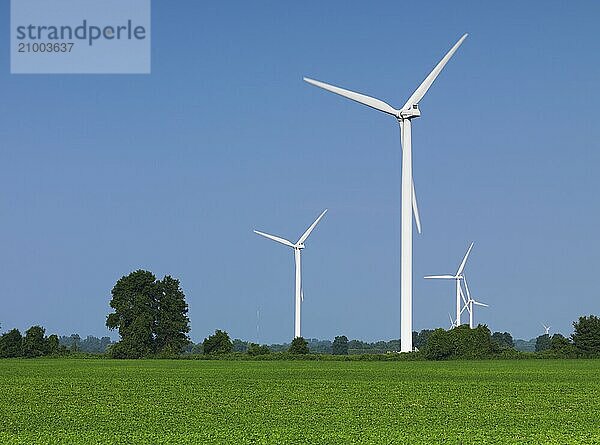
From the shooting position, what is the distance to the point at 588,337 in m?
89.6

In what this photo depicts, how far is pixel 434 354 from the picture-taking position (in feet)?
263

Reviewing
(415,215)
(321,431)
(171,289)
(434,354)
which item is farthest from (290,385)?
(171,289)

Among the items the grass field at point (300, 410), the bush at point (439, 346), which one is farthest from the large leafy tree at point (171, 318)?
the grass field at point (300, 410)

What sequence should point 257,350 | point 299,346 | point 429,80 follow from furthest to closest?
1. point 257,350
2. point 299,346
3. point 429,80

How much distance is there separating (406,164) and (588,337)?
29.6 metres

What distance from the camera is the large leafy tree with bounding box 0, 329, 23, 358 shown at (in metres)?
104

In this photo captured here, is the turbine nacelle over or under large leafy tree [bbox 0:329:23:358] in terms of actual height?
over

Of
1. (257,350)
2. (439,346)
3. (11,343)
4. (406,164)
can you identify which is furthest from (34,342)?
(406,164)

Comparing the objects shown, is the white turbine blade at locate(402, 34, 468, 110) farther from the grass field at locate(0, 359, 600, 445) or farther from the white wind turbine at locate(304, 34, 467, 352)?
the grass field at locate(0, 359, 600, 445)

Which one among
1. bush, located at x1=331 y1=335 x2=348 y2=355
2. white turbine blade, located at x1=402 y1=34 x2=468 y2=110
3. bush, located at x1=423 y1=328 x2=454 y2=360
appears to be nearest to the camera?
white turbine blade, located at x1=402 y1=34 x2=468 y2=110

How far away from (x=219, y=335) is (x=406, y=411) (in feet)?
220

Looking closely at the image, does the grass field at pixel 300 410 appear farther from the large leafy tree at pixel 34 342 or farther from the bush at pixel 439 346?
the large leafy tree at pixel 34 342

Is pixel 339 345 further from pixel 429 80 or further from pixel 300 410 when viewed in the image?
pixel 300 410

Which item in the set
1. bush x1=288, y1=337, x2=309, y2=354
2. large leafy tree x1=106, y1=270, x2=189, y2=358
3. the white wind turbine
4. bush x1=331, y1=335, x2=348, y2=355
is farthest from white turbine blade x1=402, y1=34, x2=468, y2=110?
bush x1=331, y1=335, x2=348, y2=355
